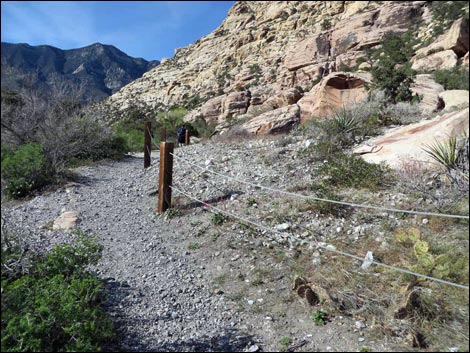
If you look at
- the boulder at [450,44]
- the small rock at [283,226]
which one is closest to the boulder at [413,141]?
the small rock at [283,226]

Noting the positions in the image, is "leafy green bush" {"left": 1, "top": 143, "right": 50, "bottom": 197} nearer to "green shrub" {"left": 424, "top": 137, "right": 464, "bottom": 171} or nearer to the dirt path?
the dirt path

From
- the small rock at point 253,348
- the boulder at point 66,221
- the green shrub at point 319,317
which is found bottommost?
the small rock at point 253,348

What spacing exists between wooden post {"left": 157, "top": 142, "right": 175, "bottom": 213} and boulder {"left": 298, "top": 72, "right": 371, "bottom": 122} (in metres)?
7.38

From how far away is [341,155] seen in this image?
6391 mm

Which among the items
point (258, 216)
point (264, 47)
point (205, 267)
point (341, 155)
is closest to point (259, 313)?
point (205, 267)

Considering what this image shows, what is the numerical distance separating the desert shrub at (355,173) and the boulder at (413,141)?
308 mm

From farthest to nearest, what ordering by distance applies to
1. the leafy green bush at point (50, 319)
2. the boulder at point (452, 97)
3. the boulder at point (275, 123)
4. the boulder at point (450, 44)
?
the boulder at point (275, 123) < the boulder at point (450, 44) < the boulder at point (452, 97) < the leafy green bush at point (50, 319)

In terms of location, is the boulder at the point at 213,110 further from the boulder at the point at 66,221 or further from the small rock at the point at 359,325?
the small rock at the point at 359,325

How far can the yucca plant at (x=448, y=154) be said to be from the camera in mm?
4488

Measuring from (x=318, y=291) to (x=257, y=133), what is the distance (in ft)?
27.9

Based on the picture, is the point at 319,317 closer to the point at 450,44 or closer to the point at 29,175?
the point at 29,175

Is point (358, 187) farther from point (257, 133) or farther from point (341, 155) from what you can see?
point (257, 133)

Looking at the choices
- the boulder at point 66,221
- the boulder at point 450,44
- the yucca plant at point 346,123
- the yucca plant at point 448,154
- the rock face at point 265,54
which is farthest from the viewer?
the rock face at point 265,54

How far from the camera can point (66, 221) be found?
5.06 metres
